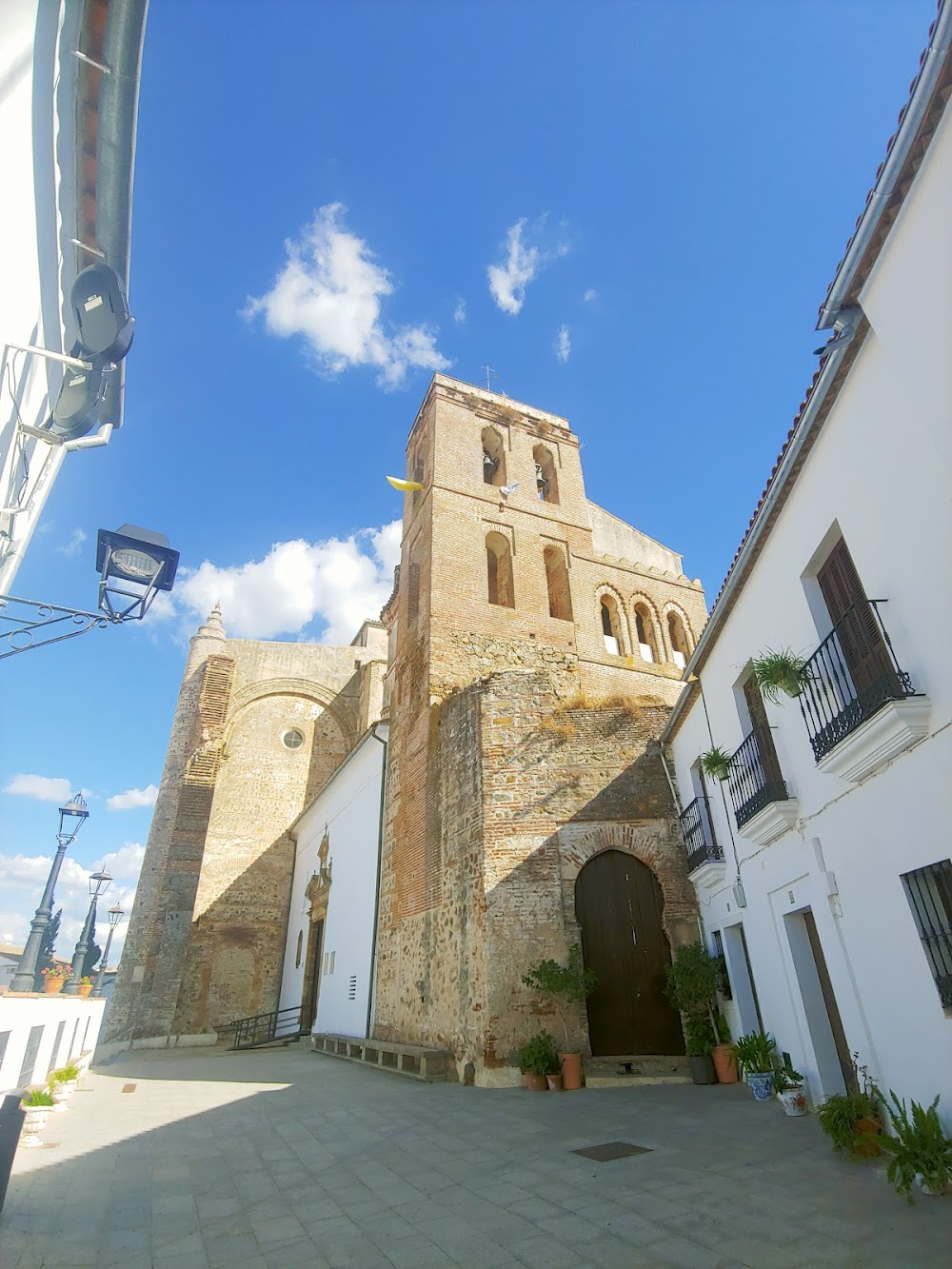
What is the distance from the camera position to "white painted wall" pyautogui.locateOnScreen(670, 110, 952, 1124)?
13.6ft

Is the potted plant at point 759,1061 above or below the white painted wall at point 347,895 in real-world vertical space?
below

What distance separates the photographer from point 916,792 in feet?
15.0

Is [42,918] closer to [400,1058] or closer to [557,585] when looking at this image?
[400,1058]

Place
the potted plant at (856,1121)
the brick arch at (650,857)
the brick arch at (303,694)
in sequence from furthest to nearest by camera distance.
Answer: the brick arch at (303,694)
the brick arch at (650,857)
the potted plant at (856,1121)

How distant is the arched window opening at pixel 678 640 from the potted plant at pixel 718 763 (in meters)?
10.2

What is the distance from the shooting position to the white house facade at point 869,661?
13.6ft

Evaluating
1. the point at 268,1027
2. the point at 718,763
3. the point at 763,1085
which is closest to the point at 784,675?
the point at 718,763

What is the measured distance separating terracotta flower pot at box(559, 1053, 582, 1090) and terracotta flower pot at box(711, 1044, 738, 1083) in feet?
5.65

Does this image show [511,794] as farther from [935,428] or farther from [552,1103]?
[935,428]

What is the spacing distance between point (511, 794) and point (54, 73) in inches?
361

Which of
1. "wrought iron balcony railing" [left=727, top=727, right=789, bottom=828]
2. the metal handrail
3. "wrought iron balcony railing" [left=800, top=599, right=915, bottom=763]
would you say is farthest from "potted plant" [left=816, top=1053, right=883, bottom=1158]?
the metal handrail

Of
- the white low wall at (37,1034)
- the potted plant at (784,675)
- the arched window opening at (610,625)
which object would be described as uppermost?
the arched window opening at (610,625)

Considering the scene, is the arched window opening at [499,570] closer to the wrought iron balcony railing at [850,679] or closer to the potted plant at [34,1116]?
the wrought iron balcony railing at [850,679]

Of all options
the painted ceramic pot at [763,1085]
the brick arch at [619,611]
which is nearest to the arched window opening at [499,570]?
the brick arch at [619,611]
